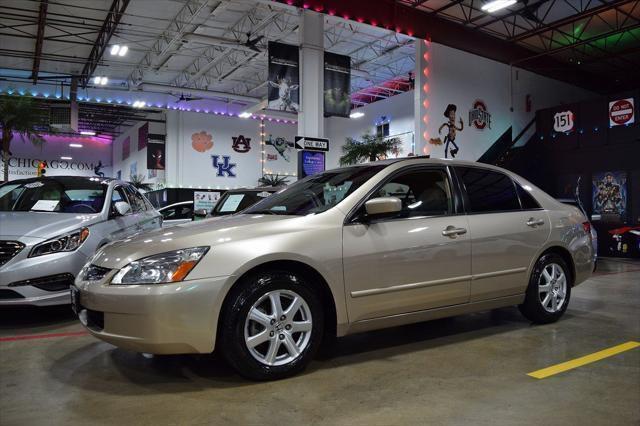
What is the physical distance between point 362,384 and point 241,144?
2260cm

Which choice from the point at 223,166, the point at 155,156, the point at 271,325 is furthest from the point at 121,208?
the point at 223,166

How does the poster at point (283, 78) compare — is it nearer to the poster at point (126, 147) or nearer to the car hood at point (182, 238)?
the car hood at point (182, 238)

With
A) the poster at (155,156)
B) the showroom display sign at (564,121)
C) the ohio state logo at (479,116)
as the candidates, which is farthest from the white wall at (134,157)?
the showroom display sign at (564,121)

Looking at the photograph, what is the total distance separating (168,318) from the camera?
8.89 ft

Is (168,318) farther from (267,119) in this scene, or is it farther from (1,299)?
(267,119)

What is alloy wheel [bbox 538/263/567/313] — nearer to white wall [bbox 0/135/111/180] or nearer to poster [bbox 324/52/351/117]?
poster [bbox 324/52/351/117]

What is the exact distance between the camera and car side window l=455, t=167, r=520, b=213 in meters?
3.94

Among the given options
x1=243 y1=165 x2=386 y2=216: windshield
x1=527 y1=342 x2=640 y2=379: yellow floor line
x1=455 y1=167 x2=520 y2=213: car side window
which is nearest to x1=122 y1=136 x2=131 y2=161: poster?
x1=243 y1=165 x2=386 y2=216: windshield

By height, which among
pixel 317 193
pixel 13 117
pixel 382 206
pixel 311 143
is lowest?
pixel 382 206

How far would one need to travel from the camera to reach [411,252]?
3404mm

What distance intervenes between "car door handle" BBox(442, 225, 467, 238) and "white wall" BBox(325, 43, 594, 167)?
31.2 feet

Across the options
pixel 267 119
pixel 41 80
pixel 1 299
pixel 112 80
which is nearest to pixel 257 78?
pixel 267 119

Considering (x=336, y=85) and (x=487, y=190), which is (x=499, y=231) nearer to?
(x=487, y=190)

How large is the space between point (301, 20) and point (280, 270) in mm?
9291
